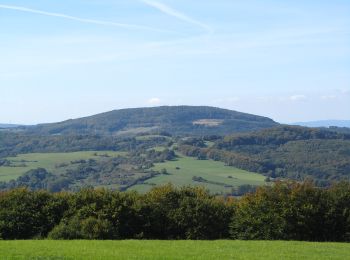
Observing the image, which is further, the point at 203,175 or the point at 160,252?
the point at 203,175

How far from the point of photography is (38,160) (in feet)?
447

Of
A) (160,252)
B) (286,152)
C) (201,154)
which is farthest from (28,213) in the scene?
(286,152)

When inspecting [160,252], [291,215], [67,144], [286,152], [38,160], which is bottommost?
[38,160]

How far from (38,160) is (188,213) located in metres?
107

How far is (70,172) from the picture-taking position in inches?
4744

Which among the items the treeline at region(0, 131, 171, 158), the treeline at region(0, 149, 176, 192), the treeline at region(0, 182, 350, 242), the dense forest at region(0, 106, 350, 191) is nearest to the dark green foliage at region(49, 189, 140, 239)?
the treeline at region(0, 182, 350, 242)

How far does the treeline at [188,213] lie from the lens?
33625 mm

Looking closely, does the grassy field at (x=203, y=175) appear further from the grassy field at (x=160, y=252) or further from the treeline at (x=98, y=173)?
the grassy field at (x=160, y=252)

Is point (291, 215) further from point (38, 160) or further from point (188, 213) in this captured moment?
point (38, 160)

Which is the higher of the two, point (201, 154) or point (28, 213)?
point (28, 213)

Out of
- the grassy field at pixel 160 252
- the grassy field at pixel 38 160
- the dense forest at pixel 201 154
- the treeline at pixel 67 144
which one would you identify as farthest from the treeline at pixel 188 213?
the treeline at pixel 67 144

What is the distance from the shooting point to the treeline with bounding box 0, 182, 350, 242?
33625mm

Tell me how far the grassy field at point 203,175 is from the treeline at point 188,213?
57.8 meters

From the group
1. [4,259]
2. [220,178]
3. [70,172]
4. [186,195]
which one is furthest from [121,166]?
[4,259]
